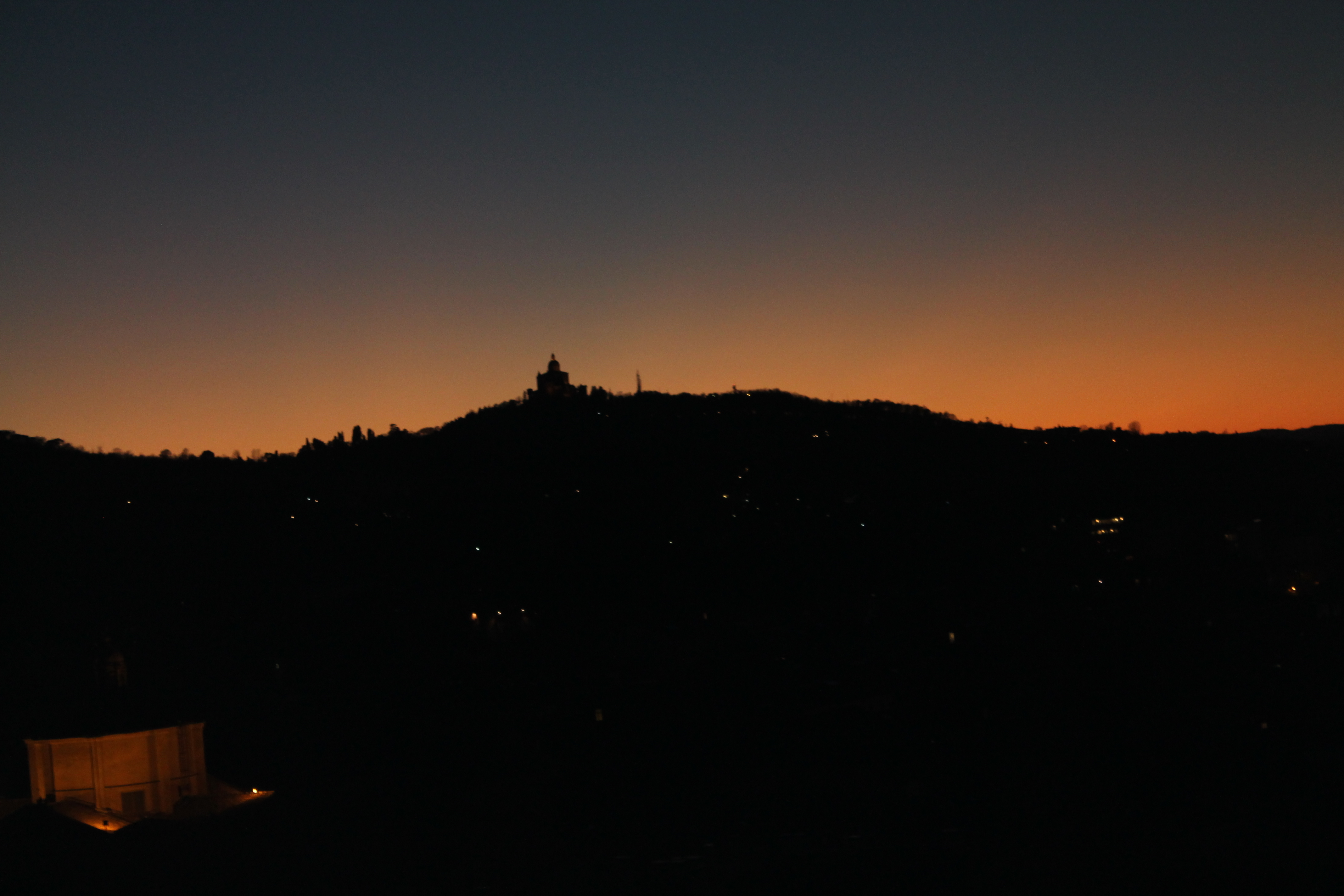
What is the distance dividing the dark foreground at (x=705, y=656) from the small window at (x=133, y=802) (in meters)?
2.40

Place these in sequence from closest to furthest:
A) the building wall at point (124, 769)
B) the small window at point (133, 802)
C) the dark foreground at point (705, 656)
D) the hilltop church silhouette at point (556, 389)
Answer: the dark foreground at point (705, 656)
the building wall at point (124, 769)
the small window at point (133, 802)
the hilltop church silhouette at point (556, 389)

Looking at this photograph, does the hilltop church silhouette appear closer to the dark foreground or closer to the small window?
the dark foreground

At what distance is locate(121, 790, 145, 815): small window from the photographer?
33.0 m

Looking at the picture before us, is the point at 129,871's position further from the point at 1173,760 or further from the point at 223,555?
the point at 223,555

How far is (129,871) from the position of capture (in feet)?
88.6

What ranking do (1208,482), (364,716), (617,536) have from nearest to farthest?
(364,716) < (617,536) < (1208,482)

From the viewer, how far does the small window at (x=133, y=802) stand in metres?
33.0

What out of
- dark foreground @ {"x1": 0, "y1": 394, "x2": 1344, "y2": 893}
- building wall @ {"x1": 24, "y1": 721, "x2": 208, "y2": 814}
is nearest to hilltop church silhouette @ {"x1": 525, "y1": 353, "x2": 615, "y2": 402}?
dark foreground @ {"x1": 0, "y1": 394, "x2": 1344, "y2": 893}

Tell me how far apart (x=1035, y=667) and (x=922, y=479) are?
110ft

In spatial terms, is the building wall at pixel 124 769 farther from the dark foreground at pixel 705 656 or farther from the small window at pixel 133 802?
the dark foreground at pixel 705 656

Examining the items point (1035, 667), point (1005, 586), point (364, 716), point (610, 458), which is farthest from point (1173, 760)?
point (610, 458)

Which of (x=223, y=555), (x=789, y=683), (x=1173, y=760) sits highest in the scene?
(x=223, y=555)

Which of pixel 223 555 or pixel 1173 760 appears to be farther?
pixel 223 555

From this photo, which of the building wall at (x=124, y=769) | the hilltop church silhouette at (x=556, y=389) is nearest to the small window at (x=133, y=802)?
the building wall at (x=124, y=769)
